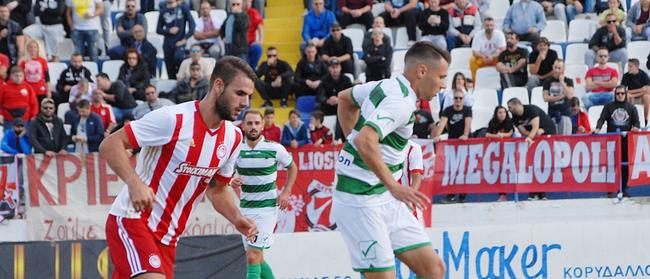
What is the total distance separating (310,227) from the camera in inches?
645

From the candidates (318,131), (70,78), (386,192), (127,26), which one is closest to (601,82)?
(318,131)

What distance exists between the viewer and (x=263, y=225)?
13.1 m

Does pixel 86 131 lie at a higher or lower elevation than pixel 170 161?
lower

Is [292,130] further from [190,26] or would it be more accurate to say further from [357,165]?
[357,165]

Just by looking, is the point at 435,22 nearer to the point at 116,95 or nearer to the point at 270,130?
the point at 270,130

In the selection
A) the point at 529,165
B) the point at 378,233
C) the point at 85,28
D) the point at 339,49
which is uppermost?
the point at 85,28

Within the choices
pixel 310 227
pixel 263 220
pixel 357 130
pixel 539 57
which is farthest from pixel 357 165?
pixel 539 57

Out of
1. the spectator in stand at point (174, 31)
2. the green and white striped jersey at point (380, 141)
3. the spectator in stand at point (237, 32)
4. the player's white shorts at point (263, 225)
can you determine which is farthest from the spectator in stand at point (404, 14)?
the green and white striped jersey at point (380, 141)

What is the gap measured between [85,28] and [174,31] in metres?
1.76

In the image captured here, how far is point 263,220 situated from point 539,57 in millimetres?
7674

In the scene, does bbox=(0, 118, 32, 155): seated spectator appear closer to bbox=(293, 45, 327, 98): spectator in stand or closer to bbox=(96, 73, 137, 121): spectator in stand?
bbox=(96, 73, 137, 121): spectator in stand

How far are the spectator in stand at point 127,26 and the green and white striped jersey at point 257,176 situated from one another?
855 centimetres

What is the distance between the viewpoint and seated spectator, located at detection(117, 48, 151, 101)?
2019 centimetres

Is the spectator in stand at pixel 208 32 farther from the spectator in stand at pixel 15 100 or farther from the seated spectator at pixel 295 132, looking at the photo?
the seated spectator at pixel 295 132
